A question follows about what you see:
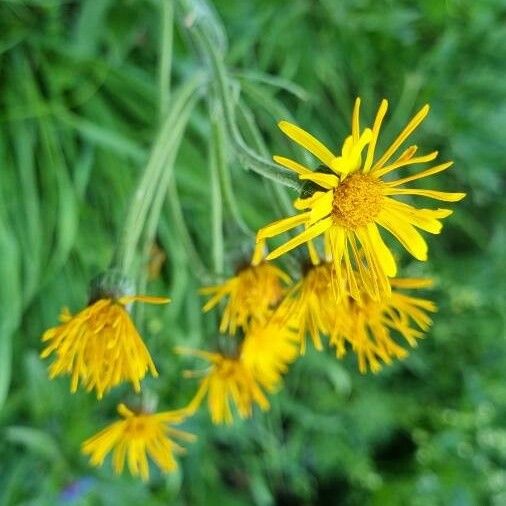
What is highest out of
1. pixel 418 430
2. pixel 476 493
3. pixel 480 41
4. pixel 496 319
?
pixel 480 41

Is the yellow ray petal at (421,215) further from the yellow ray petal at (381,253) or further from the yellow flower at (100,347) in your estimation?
the yellow flower at (100,347)

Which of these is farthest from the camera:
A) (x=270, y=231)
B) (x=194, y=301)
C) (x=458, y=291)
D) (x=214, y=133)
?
(x=458, y=291)

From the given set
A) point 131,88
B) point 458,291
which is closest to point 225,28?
point 131,88

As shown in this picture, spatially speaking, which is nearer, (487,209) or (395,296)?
(395,296)

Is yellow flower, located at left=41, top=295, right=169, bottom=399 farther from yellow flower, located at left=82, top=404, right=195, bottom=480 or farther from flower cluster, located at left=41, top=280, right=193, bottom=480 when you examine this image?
yellow flower, located at left=82, top=404, right=195, bottom=480

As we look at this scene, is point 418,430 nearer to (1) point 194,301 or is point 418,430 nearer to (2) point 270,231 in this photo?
(1) point 194,301
